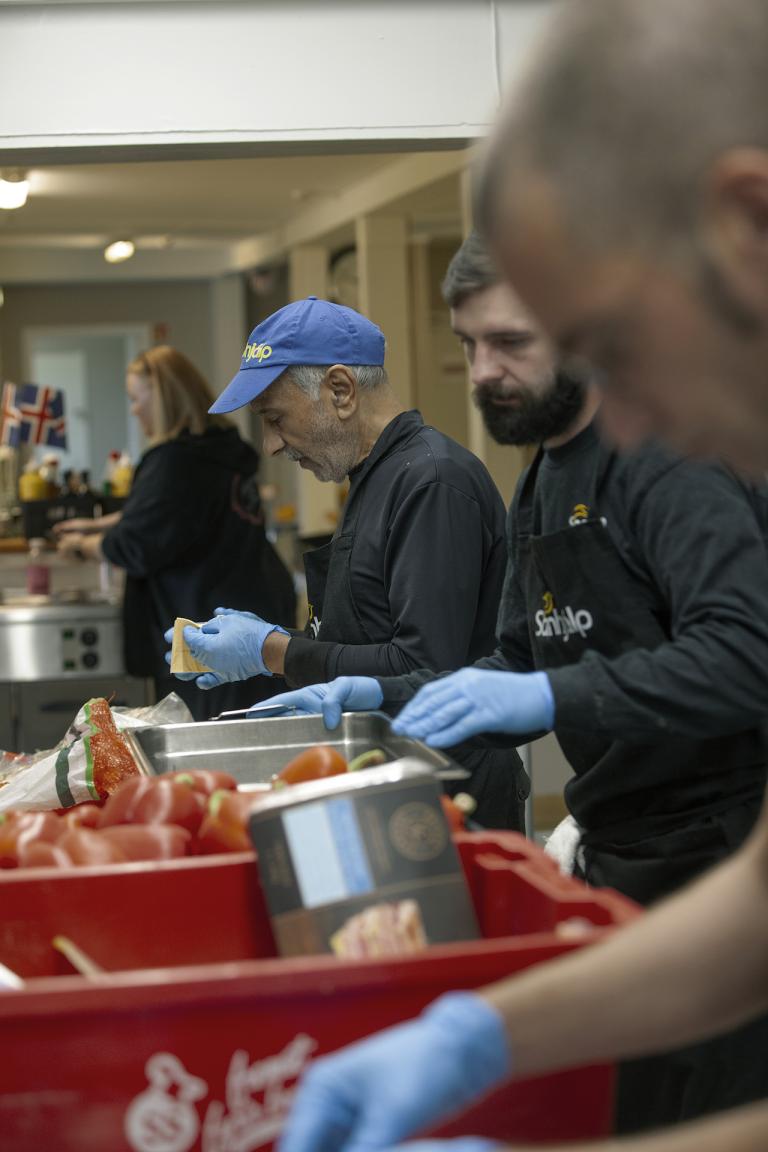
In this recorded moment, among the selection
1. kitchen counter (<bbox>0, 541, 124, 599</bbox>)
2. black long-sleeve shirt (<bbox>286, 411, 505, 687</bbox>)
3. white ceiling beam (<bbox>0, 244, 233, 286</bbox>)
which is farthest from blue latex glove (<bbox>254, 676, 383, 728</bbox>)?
white ceiling beam (<bbox>0, 244, 233, 286</bbox>)

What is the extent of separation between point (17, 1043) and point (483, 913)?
539 millimetres

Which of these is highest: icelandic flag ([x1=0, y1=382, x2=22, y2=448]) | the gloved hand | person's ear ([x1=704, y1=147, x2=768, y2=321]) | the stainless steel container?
icelandic flag ([x1=0, y1=382, x2=22, y2=448])

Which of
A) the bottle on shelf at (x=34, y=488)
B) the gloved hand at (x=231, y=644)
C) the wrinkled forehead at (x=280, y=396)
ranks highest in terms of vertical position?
the bottle on shelf at (x=34, y=488)

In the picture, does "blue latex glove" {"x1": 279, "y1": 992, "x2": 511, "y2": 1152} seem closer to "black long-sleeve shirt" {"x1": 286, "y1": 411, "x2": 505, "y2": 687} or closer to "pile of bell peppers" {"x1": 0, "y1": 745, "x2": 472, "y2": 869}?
"pile of bell peppers" {"x1": 0, "y1": 745, "x2": 472, "y2": 869}

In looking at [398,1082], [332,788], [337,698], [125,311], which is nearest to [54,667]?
[337,698]

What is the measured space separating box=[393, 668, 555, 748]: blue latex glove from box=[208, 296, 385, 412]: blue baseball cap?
3.44ft

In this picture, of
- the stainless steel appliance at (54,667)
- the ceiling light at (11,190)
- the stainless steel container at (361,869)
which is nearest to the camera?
the stainless steel container at (361,869)

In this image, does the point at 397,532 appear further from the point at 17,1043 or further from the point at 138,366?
the point at 138,366

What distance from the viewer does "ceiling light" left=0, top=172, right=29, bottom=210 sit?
619cm

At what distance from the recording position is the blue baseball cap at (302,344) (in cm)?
278

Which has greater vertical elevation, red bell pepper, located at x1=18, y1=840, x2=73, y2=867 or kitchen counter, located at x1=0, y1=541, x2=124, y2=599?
kitchen counter, located at x1=0, y1=541, x2=124, y2=599

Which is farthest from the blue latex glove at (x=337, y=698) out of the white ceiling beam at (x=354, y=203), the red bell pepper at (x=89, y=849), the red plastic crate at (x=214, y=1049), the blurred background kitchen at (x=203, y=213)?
the white ceiling beam at (x=354, y=203)

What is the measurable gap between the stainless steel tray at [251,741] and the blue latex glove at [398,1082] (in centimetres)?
113

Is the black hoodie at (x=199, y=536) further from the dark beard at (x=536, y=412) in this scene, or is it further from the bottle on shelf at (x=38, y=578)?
the dark beard at (x=536, y=412)
